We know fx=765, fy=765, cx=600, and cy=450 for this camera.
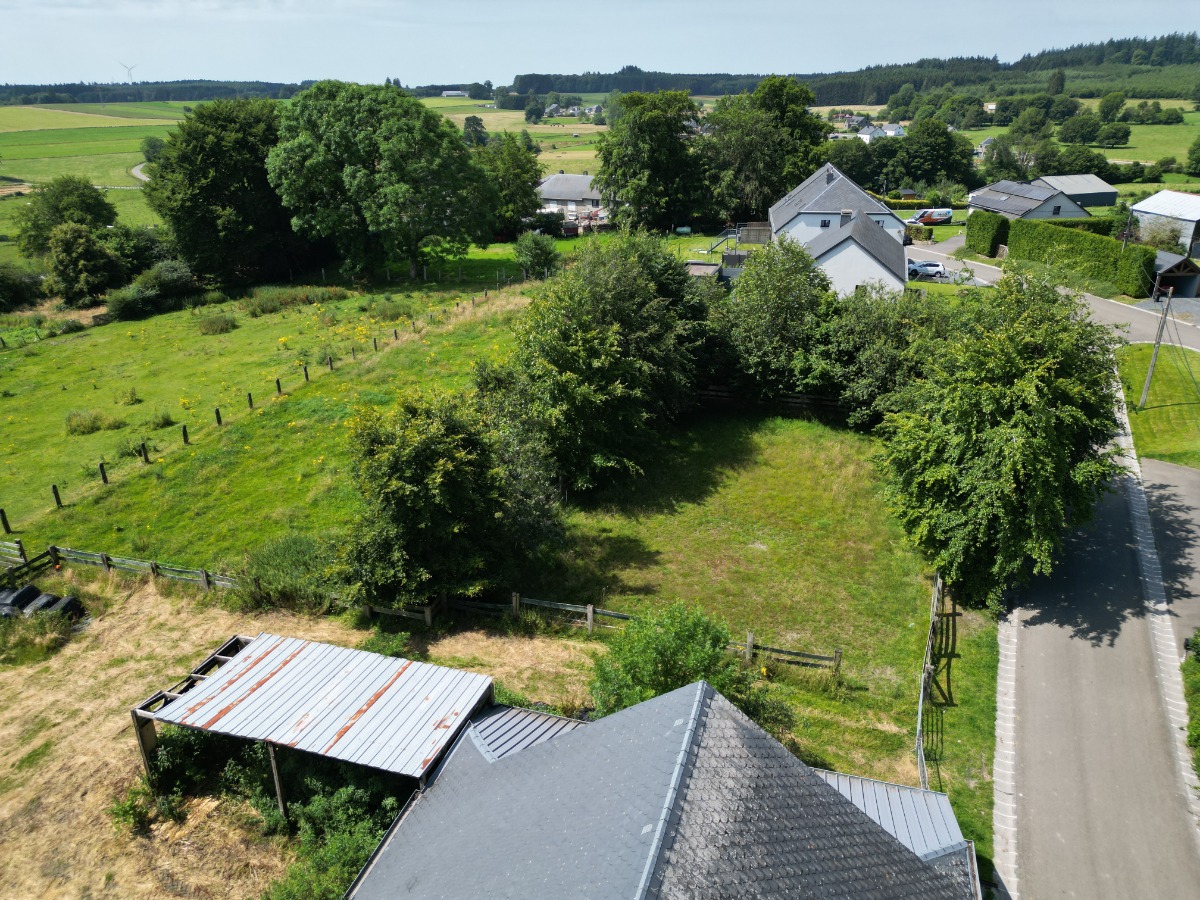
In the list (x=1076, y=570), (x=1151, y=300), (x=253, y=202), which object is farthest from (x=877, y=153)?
(x=1076, y=570)

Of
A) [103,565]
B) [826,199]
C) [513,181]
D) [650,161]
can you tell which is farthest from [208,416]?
[650,161]

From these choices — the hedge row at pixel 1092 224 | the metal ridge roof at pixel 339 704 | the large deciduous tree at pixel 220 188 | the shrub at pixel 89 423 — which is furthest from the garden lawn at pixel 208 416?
the hedge row at pixel 1092 224

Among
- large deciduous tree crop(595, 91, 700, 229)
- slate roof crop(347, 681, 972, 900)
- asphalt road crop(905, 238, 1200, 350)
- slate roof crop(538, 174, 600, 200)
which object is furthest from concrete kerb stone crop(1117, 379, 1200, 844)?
slate roof crop(538, 174, 600, 200)

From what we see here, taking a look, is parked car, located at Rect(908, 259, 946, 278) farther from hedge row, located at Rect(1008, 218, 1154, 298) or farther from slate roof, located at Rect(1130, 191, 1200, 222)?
slate roof, located at Rect(1130, 191, 1200, 222)

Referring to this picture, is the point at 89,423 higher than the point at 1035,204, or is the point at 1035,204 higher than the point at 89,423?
the point at 1035,204

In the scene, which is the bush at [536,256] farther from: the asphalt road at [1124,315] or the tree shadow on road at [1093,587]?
the tree shadow on road at [1093,587]

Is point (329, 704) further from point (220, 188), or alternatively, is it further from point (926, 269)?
point (926, 269)
